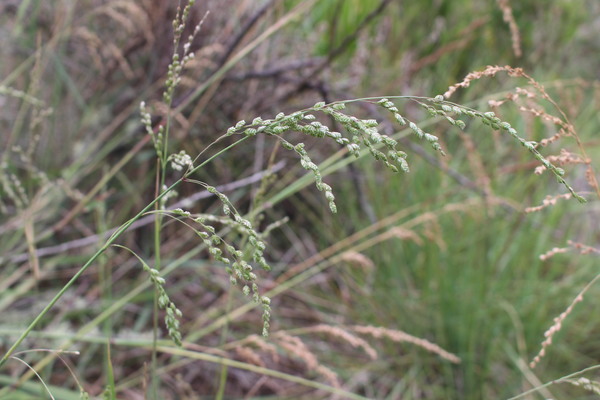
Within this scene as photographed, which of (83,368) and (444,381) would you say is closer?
(83,368)

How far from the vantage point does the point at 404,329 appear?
2.17 m

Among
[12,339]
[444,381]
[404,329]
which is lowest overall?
[444,381]

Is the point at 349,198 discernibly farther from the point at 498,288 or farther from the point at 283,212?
the point at 498,288

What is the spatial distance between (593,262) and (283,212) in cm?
130

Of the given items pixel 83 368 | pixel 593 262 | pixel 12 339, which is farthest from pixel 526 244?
pixel 12 339

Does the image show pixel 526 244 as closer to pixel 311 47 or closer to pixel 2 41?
pixel 311 47

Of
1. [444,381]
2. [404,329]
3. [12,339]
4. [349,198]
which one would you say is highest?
[349,198]

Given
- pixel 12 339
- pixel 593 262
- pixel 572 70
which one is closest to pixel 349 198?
pixel 593 262

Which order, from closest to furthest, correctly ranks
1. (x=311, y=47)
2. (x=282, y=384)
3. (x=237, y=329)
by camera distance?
(x=282, y=384) < (x=237, y=329) < (x=311, y=47)

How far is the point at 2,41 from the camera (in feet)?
8.49

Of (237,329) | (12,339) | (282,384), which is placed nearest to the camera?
(12,339)

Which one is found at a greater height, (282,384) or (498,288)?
(498,288)

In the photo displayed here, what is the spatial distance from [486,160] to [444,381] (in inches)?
48.6

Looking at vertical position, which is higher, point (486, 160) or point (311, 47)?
point (311, 47)
